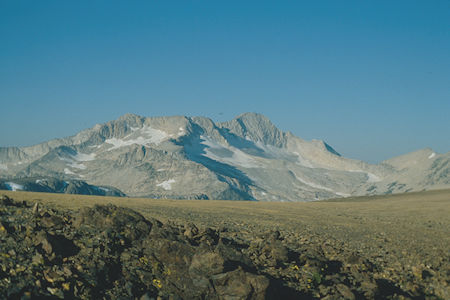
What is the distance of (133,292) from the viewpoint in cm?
1502

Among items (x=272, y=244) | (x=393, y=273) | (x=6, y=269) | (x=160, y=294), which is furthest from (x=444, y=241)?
(x=6, y=269)

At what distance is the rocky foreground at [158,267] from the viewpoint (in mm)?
14727

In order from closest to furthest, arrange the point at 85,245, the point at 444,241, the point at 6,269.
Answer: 1. the point at 6,269
2. the point at 85,245
3. the point at 444,241

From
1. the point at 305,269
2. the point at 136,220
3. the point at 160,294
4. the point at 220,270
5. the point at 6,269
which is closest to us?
the point at 6,269

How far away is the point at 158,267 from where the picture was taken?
17.0 m

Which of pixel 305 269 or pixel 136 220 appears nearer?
pixel 305 269

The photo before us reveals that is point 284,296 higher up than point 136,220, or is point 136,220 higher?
point 136,220

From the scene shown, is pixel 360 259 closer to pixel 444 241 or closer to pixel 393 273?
pixel 393 273

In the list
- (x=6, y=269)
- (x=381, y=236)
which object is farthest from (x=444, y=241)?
(x=6, y=269)

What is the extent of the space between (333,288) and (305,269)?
211 centimetres

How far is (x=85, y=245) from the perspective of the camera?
17.7m

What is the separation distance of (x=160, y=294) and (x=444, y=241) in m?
28.5

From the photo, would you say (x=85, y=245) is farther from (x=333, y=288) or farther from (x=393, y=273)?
(x=393, y=273)

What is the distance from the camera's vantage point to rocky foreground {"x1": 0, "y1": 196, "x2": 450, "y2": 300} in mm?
14727
